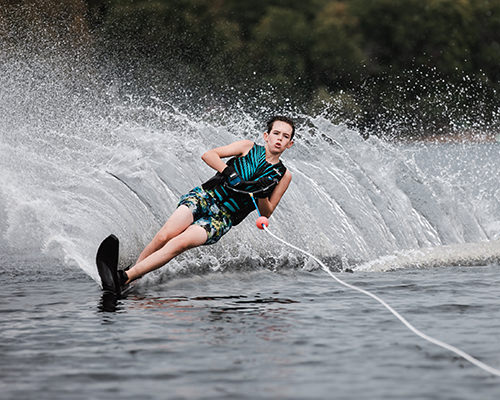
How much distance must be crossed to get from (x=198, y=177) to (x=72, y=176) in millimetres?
1214

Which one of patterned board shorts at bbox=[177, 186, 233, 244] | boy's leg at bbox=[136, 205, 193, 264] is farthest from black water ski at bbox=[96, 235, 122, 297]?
patterned board shorts at bbox=[177, 186, 233, 244]

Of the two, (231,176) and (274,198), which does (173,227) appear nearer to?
(231,176)

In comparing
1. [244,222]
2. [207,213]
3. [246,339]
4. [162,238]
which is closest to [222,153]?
[207,213]

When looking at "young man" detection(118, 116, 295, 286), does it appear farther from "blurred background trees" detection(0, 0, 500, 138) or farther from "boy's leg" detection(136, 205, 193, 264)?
"blurred background trees" detection(0, 0, 500, 138)

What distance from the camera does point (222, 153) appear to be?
7930mm

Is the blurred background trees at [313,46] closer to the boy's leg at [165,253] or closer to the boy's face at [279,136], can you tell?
the boy's face at [279,136]

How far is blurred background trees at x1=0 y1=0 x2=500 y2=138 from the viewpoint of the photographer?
53125mm

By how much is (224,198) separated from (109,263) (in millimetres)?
1018

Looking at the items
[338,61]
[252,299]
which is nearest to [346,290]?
[252,299]

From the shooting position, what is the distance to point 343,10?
2371 inches

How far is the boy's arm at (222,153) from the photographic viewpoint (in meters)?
7.81

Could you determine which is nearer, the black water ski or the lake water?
the lake water

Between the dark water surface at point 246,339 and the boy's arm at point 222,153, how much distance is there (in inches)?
36.8

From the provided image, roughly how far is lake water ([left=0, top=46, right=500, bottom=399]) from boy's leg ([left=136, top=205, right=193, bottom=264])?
349 millimetres
